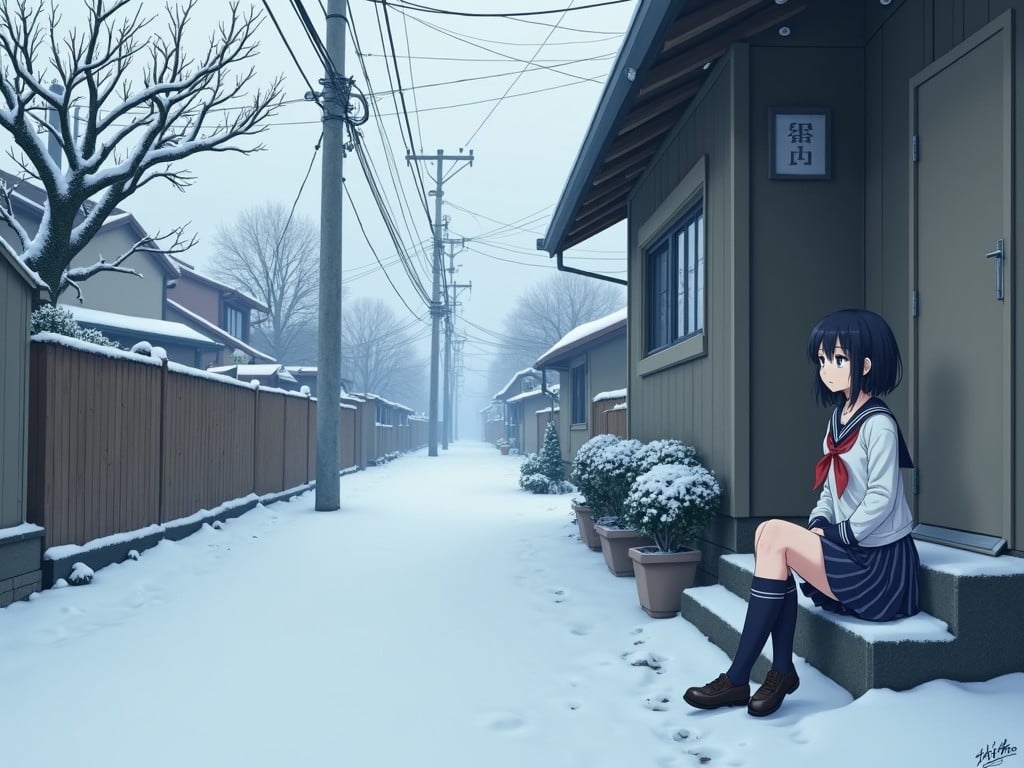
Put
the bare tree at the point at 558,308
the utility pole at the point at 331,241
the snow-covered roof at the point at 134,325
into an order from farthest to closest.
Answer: the bare tree at the point at 558,308
the snow-covered roof at the point at 134,325
the utility pole at the point at 331,241

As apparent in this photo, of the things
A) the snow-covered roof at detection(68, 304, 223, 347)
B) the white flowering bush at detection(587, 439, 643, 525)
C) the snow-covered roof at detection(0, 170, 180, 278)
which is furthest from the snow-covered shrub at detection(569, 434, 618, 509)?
the snow-covered roof at detection(68, 304, 223, 347)

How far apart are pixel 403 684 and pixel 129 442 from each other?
418cm

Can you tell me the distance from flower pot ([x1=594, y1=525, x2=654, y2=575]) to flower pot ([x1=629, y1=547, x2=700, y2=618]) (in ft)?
4.01

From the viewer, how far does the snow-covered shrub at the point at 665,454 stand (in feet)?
18.5

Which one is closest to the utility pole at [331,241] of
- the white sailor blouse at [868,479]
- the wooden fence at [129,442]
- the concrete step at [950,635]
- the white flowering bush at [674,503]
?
the wooden fence at [129,442]

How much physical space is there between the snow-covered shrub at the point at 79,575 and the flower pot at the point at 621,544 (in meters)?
4.01

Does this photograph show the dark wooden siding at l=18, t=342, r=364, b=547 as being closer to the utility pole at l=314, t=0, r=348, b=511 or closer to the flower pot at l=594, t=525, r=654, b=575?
the utility pole at l=314, t=0, r=348, b=511

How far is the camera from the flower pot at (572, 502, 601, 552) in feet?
26.1

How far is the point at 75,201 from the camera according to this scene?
33.9ft

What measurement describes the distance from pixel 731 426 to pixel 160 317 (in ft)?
76.0

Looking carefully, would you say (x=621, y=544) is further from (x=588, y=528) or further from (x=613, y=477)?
(x=588, y=528)

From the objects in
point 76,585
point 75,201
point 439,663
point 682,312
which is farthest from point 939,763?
point 75,201

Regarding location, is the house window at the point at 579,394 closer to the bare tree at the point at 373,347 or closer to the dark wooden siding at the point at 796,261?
the dark wooden siding at the point at 796,261

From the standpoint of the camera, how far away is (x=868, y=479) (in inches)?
126
